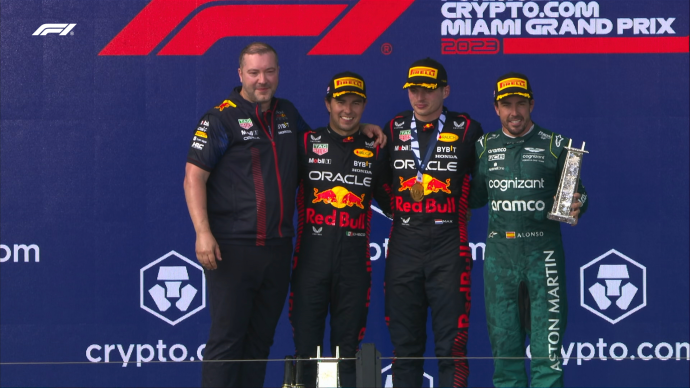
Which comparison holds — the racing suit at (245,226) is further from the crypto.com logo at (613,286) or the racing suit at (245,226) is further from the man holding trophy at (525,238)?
the crypto.com logo at (613,286)

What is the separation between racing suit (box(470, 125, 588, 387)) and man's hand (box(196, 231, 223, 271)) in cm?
107

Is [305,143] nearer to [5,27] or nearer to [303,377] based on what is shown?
[303,377]

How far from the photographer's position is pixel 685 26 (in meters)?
4.14

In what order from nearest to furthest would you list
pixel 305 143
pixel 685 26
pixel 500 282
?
1. pixel 500 282
2. pixel 305 143
3. pixel 685 26

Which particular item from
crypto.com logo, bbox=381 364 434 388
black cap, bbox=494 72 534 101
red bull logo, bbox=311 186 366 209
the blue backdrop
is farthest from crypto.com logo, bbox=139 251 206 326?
black cap, bbox=494 72 534 101

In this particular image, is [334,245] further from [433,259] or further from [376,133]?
[376,133]

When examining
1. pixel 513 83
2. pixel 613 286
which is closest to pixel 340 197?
pixel 513 83

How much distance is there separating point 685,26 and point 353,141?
183 cm

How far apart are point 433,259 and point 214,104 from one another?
1443mm

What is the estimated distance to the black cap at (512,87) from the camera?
333 cm

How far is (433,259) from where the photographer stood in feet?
11.2

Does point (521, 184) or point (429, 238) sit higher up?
point (521, 184)

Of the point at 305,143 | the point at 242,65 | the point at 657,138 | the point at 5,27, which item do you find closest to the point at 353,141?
the point at 305,143

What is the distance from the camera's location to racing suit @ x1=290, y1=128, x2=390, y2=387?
3414 mm
